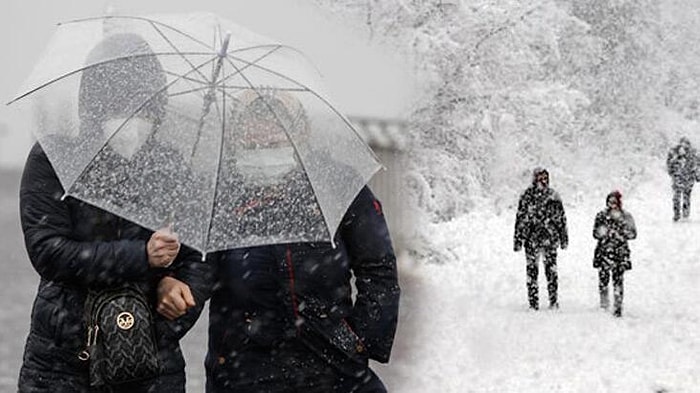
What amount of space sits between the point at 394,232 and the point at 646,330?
16.2ft

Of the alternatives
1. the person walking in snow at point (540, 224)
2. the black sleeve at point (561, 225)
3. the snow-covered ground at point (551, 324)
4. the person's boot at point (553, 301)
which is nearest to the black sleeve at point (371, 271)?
the snow-covered ground at point (551, 324)

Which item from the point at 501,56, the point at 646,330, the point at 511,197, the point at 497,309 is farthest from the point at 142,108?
the point at 511,197

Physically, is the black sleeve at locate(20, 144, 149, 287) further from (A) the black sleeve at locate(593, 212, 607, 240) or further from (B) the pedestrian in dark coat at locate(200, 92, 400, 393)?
(A) the black sleeve at locate(593, 212, 607, 240)

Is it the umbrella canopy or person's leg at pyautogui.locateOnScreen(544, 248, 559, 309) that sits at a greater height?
the umbrella canopy

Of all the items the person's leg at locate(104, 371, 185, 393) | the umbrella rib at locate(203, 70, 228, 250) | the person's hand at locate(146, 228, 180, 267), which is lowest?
the person's leg at locate(104, 371, 185, 393)

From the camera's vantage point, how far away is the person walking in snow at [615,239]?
1296 centimetres

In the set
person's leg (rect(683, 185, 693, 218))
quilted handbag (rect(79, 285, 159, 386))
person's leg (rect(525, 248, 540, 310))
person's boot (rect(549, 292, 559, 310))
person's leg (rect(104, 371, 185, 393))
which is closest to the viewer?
quilted handbag (rect(79, 285, 159, 386))

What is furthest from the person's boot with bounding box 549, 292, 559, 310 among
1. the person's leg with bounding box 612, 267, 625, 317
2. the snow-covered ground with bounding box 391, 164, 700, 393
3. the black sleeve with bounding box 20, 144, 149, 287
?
the black sleeve with bounding box 20, 144, 149, 287

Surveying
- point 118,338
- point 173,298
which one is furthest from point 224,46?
point 118,338

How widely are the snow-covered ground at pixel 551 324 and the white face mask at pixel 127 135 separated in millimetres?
5628

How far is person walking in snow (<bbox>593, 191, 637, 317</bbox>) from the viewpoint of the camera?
1296cm

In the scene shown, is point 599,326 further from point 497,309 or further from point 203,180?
point 203,180

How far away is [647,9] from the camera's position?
35.2 meters

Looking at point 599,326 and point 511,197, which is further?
point 511,197
